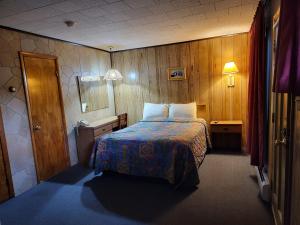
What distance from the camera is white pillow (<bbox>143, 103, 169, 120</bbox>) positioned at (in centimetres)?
447

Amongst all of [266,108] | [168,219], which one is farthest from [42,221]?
[266,108]

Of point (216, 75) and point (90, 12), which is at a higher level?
point (90, 12)

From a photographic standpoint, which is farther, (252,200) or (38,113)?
(38,113)

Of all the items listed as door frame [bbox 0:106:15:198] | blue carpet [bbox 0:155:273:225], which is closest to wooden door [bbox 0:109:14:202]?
door frame [bbox 0:106:15:198]

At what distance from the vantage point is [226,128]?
3932 mm

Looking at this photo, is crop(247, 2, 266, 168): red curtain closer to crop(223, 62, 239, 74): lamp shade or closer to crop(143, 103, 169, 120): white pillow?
crop(223, 62, 239, 74): lamp shade

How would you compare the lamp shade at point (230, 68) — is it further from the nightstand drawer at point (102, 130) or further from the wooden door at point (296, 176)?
the wooden door at point (296, 176)

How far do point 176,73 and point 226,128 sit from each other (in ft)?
5.30

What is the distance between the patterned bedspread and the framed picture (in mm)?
1465

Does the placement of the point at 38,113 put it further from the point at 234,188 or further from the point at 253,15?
the point at 253,15

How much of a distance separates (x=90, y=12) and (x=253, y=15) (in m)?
2.31

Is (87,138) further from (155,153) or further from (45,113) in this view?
(155,153)

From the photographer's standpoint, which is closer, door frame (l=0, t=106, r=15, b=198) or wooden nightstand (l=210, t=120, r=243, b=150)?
door frame (l=0, t=106, r=15, b=198)

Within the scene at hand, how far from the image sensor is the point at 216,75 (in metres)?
4.25
